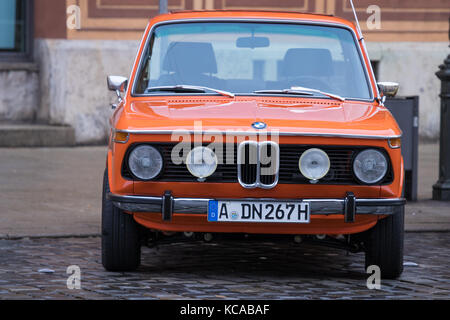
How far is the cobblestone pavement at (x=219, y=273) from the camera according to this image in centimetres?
625

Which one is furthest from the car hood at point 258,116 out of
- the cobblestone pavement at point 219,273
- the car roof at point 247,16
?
the car roof at point 247,16

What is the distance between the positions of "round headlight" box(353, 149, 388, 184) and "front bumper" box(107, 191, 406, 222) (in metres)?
0.13

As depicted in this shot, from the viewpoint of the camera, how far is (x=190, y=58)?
24.8ft

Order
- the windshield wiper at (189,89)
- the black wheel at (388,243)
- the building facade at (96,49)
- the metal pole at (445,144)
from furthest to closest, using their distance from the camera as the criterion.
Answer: the building facade at (96,49)
the metal pole at (445,144)
the windshield wiper at (189,89)
the black wheel at (388,243)

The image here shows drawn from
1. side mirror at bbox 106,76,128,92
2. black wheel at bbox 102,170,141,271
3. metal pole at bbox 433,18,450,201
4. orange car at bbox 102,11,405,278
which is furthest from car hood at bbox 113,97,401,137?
metal pole at bbox 433,18,450,201

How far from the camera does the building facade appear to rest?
1658 cm

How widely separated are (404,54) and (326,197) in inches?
469

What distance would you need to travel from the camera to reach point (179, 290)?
6289 mm

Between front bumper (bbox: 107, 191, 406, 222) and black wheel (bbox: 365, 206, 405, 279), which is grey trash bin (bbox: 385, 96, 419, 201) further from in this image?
front bumper (bbox: 107, 191, 406, 222)

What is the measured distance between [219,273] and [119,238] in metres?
0.70

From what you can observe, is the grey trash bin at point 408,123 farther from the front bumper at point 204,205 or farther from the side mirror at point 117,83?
the front bumper at point 204,205

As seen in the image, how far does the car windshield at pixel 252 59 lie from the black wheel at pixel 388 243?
1.08m
